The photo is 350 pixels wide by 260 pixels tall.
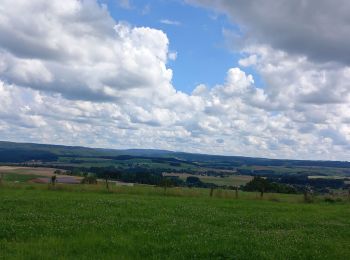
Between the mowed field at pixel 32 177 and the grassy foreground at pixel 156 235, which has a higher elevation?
the grassy foreground at pixel 156 235

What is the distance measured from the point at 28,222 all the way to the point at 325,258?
→ 12.6 meters

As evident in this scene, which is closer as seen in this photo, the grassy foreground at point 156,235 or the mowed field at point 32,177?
the grassy foreground at point 156,235

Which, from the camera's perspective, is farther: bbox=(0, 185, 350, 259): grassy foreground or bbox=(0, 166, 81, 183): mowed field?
bbox=(0, 166, 81, 183): mowed field

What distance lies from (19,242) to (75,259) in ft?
11.0

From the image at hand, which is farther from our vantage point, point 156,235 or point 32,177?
point 32,177

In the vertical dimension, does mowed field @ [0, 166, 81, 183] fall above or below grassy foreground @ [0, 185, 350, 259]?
below

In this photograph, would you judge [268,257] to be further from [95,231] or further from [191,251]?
[95,231]

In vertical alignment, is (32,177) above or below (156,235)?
below

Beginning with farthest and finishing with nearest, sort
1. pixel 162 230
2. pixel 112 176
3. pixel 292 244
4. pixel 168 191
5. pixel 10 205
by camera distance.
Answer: pixel 112 176 → pixel 168 191 → pixel 10 205 → pixel 162 230 → pixel 292 244

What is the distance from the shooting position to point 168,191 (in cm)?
5134

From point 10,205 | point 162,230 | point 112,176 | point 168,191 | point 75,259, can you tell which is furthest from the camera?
point 112,176

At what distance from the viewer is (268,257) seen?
1569cm

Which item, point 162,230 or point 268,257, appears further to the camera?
point 162,230

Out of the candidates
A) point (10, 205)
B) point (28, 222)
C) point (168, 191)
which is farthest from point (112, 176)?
point (28, 222)
